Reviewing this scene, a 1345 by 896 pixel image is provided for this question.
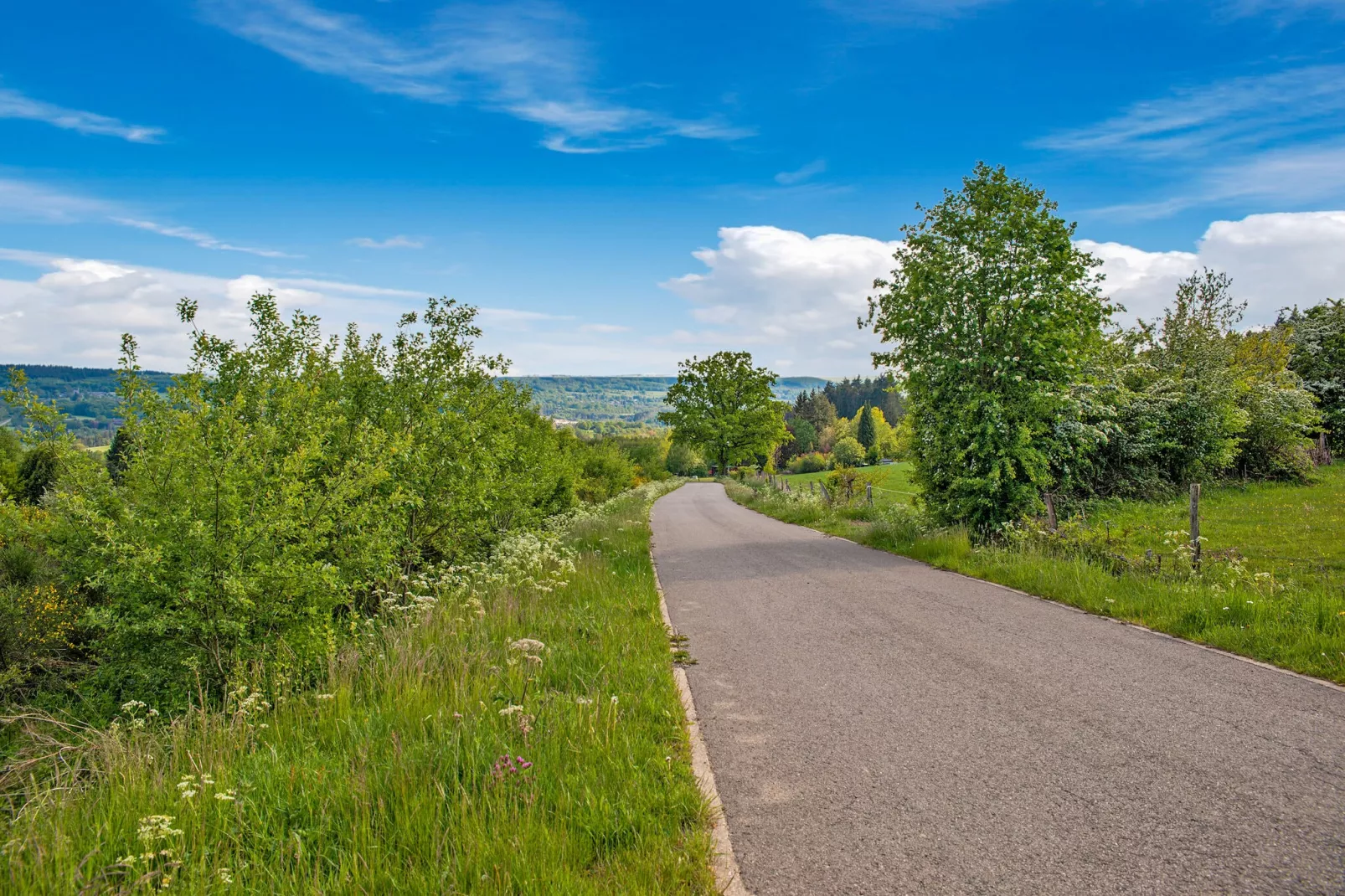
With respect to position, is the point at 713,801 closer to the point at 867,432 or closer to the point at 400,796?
the point at 400,796

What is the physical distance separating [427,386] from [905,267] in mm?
10935

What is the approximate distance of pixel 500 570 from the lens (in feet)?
33.9

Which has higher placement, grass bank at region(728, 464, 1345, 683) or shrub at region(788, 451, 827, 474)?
grass bank at region(728, 464, 1345, 683)

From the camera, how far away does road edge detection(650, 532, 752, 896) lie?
3104mm

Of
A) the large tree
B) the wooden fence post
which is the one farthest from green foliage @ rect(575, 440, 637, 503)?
the wooden fence post

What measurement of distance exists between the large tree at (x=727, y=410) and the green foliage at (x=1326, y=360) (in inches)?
1398

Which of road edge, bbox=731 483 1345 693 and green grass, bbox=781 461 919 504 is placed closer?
road edge, bbox=731 483 1345 693

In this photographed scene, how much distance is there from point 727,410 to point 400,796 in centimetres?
5897

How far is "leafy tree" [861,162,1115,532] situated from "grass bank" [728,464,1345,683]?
129cm

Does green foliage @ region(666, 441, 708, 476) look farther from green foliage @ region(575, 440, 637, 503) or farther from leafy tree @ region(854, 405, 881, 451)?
green foliage @ region(575, 440, 637, 503)

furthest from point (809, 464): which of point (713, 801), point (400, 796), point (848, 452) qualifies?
point (400, 796)

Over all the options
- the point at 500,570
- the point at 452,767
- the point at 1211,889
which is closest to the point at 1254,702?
the point at 1211,889

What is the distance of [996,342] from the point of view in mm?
13508

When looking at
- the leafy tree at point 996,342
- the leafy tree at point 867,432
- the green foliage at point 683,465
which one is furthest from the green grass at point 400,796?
the leafy tree at point 867,432
